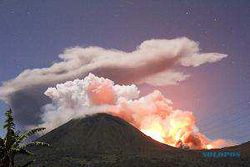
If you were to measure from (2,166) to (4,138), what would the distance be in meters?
2.62

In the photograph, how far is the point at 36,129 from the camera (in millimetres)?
42906

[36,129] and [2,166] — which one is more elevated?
[36,129]

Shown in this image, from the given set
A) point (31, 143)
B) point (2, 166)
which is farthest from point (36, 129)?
point (2, 166)

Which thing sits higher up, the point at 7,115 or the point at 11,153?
the point at 7,115

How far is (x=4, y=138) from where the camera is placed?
40688 millimetres

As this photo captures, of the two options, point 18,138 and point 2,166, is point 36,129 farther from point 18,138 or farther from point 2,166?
point 2,166

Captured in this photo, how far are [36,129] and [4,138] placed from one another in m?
3.34

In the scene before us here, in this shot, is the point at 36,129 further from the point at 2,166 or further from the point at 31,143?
the point at 2,166

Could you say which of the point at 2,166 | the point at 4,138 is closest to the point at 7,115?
the point at 4,138

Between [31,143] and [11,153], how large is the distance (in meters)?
2.11

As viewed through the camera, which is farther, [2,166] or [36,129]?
[36,129]

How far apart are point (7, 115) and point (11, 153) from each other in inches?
137

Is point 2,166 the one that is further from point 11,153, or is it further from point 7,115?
point 7,115

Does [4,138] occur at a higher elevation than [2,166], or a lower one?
higher
